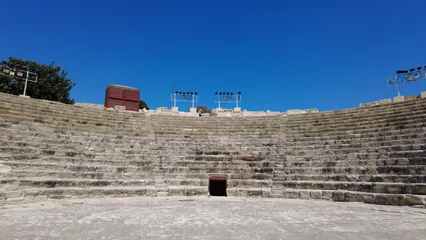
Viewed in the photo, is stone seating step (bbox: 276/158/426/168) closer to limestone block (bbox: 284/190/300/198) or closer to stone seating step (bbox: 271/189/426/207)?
stone seating step (bbox: 271/189/426/207)

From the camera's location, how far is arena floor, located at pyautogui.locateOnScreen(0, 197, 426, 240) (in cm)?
389

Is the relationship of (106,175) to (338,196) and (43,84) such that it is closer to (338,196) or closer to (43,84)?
(338,196)

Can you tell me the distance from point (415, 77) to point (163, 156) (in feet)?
70.6

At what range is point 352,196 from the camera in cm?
749

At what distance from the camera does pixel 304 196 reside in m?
8.14

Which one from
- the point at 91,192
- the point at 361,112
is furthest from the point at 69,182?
the point at 361,112

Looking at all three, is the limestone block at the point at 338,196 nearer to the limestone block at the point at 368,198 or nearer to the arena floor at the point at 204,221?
the limestone block at the point at 368,198

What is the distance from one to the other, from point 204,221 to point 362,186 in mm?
5317

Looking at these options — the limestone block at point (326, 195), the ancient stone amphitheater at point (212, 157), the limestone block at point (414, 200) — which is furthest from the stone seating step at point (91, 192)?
the limestone block at point (414, 200)

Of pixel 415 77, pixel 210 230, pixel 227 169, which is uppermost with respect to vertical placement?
pixel 415 77

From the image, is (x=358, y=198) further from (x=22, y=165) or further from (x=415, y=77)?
(x=415, y=77)

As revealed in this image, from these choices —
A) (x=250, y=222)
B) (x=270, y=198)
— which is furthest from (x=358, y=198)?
(x=250, y=222)

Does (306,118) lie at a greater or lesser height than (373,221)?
greater

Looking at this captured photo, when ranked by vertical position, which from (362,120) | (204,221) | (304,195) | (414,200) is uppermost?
(362,120)
